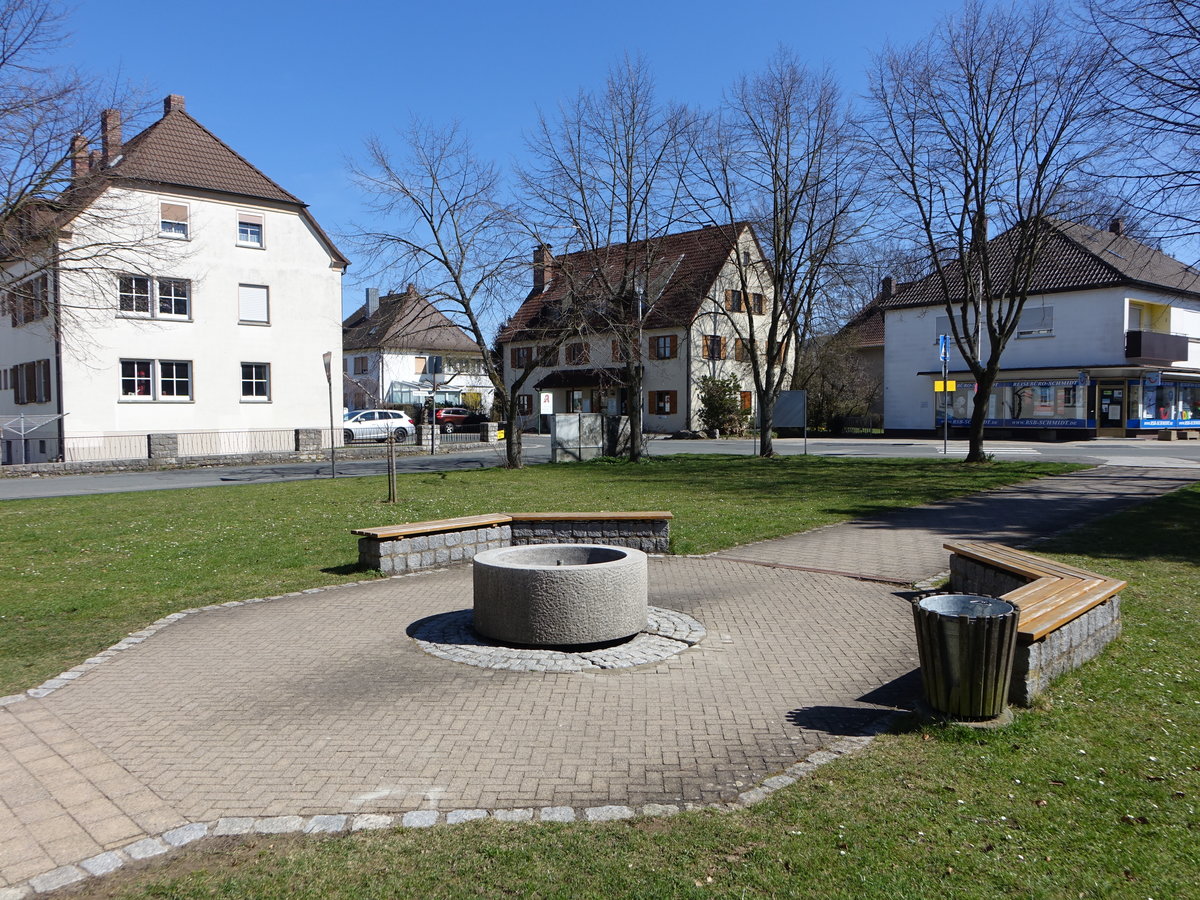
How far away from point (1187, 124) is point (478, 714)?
13.1 m

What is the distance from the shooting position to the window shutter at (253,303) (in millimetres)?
33500

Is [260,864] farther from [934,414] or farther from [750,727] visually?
[934,414]

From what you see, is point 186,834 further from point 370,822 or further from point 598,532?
point 598,532

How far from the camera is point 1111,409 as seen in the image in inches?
1654

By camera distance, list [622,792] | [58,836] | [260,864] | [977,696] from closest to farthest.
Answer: [260,864]
[58,836]
[622,792]
[977,696]

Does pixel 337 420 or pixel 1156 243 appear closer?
pixel 1156 243

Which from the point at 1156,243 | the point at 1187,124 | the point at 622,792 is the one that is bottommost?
the point at 622,792

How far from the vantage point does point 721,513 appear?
14.9 metres

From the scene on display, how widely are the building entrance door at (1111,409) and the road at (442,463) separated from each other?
11.8 feet

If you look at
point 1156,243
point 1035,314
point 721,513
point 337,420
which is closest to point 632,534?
point 721,513

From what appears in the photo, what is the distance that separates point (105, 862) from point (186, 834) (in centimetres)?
33

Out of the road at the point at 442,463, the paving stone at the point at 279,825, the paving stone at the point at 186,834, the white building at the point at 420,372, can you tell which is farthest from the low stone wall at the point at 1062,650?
the white building at the point at 420,372

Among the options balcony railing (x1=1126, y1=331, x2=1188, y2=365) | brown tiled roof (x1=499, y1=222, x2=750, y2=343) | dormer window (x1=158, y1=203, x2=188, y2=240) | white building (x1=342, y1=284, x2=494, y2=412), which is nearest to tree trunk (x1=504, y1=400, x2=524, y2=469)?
brown tiled roof (x1=499, y1=222, x2=750, y2=343)

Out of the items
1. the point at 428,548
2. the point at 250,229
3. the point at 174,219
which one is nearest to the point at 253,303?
the point at 250,229
